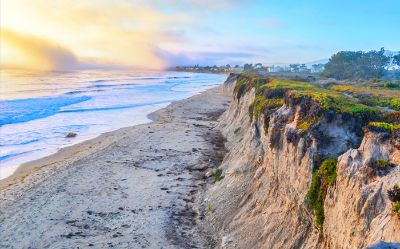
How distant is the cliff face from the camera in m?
9.19

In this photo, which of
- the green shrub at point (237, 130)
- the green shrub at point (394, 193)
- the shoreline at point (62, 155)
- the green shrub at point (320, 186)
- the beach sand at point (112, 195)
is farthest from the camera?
the green shrub at point (237, 130)

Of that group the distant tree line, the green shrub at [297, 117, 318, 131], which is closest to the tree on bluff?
the distant tree line

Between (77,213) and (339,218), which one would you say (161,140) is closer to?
(77,213)

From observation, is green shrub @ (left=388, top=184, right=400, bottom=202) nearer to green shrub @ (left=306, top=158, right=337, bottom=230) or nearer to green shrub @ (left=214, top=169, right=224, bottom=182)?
green shrub @ (left=306, top=158, right=337, bottom=230)

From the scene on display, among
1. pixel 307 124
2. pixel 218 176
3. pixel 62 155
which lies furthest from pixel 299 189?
pixel 62 155

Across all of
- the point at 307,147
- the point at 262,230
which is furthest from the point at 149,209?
the point at 307,147

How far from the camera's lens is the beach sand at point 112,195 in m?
16.6

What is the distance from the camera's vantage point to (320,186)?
12.2 meters

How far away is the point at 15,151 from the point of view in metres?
33.3

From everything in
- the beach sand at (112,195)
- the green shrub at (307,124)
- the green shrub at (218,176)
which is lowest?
the beach sand at (112,195)

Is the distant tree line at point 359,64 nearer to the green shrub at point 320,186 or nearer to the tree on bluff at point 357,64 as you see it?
the tree on bluff at point 357,64

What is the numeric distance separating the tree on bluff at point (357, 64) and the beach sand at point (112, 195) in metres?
51.9

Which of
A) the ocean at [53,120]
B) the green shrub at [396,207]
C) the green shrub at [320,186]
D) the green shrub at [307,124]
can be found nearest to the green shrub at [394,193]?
the green shrub at [396,207]

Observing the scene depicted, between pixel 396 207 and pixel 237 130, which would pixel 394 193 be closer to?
pixel 396 207
